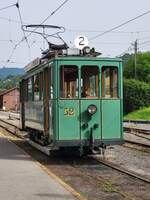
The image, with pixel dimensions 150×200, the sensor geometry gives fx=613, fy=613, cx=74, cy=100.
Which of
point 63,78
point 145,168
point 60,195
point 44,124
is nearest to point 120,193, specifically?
point 60,195

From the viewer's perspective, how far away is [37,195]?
10.5 metres

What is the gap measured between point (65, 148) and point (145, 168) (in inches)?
111

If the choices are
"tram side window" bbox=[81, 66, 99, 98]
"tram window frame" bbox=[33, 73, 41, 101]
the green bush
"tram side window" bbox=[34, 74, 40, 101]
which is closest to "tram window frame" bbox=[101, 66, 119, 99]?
"tram side window" bbox=[81, 66, 99, 98]

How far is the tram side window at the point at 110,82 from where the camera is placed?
1655 centimetres

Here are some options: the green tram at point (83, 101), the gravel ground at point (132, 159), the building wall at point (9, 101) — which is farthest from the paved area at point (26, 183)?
the building wall at point (9, 101)

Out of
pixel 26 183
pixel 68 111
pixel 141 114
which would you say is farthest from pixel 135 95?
pixel 26 183

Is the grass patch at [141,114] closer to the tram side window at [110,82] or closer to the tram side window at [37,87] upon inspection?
the tram side window at [37,87]

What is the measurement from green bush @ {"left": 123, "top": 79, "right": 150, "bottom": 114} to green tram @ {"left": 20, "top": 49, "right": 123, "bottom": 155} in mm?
51120

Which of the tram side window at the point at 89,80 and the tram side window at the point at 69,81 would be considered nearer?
the tram side window at the point at 69,81

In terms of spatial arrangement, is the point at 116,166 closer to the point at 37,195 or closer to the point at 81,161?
the point at 81,161

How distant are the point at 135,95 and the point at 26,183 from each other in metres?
56.5

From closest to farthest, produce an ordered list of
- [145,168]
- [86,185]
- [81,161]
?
[86,185], [145,168], [81,161]

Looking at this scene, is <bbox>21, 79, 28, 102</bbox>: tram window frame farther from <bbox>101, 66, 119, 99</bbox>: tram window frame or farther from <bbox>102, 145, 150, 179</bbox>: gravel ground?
<bbox>101, 66, 119, 99</bbox>: tram window frame

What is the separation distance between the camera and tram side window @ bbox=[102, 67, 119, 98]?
16547 millimetres
